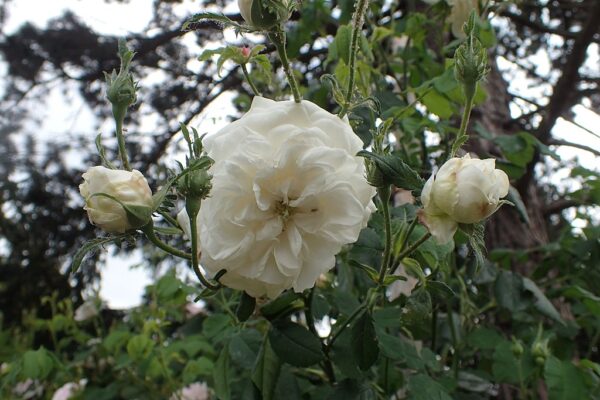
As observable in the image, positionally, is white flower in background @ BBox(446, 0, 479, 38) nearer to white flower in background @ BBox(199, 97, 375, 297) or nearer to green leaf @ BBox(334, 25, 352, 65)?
green leaf @ BBox(334, 25, 352, 65)

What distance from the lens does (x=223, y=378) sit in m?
0.71

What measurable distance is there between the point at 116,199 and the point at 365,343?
0.28 metres

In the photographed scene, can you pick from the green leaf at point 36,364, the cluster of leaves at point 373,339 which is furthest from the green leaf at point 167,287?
the green leaf at point 36,364

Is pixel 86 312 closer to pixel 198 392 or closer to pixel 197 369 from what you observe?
pixel 198 392

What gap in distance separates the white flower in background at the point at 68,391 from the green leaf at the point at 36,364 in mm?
350

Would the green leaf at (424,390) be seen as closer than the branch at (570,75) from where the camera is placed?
Yes

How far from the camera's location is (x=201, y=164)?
1.54 feet

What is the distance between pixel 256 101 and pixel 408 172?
0.16m

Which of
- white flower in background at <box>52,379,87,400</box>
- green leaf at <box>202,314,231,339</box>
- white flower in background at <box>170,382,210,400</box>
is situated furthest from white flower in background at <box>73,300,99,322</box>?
green leaf at <box>202,314,231,339</box>

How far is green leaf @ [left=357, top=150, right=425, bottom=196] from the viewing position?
474 mm

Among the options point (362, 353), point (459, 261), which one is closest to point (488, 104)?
point (459, 261)

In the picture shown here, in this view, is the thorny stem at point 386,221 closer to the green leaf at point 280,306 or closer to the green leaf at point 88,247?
the green leaf at point 280,306

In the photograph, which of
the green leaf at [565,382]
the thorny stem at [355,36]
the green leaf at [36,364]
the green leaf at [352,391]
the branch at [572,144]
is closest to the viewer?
the thorny stem at [355,36]

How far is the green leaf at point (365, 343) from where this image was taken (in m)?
0.59
